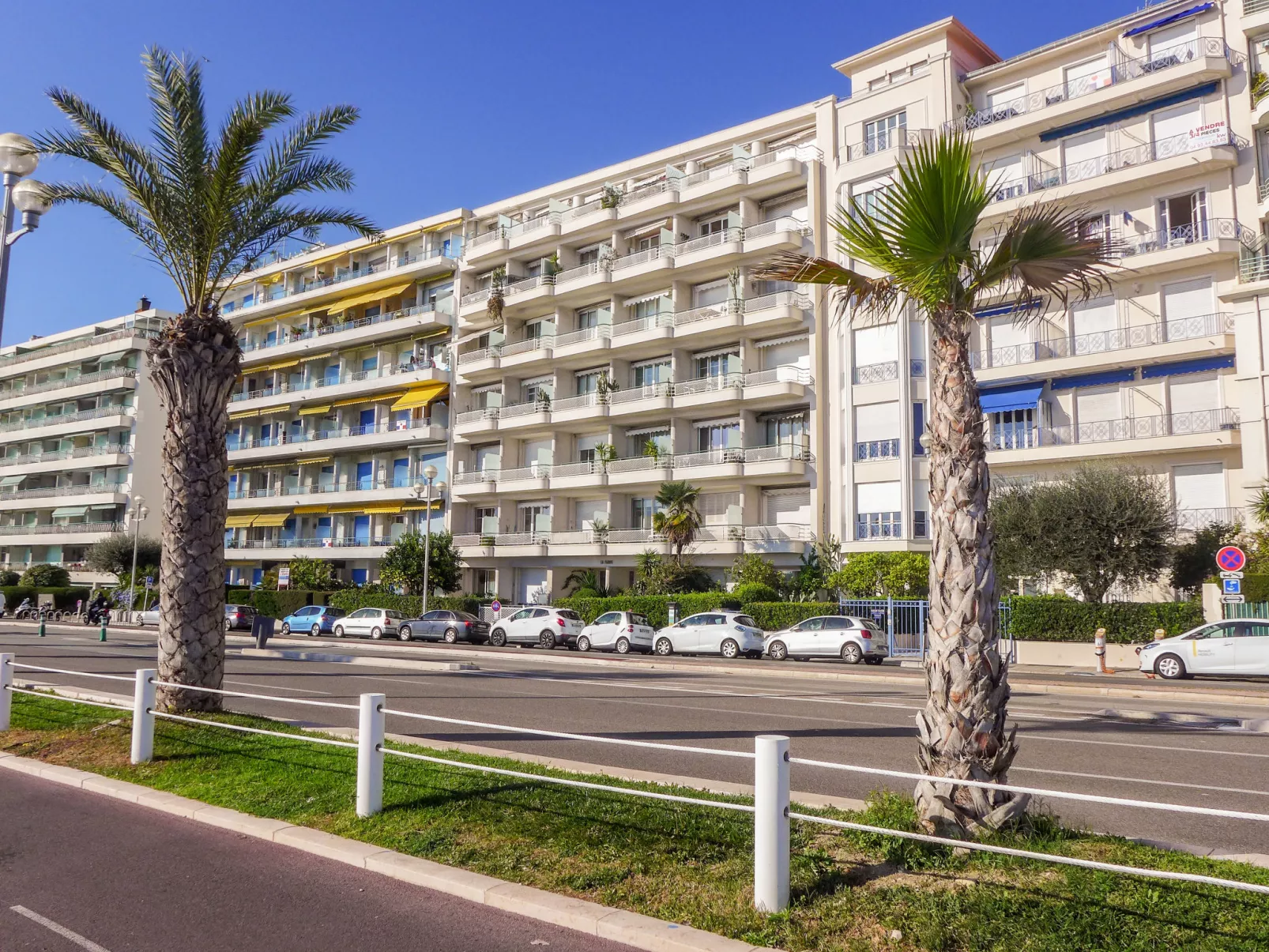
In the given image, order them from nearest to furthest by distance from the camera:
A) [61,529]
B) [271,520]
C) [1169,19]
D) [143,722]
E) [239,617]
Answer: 1. [143,722]
2. [1169,19]
3. [239,617]
4. [271,520]
5. [61,529]

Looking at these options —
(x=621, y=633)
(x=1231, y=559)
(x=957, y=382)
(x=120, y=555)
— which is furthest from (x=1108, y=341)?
(x=120, y=555)

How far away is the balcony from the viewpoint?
3075 cm

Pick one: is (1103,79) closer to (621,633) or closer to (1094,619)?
(1094,619)

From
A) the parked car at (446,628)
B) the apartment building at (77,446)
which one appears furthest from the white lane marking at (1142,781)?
the apartment building at (77,446)

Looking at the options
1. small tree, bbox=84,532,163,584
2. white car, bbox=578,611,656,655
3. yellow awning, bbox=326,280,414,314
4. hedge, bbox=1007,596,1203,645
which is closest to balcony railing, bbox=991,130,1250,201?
hedge, bbox=1007,596,1203,645

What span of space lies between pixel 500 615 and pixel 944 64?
29590mm

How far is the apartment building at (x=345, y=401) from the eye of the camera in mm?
51969

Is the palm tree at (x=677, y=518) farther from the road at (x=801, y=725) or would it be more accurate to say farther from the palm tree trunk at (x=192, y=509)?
the palm tree trunk at (x=192, y=509)

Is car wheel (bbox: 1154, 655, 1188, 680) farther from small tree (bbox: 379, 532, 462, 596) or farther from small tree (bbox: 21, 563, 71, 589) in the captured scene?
small tree (bbox: 21, 563, 71, 589)

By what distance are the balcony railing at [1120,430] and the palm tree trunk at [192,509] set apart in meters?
27.6

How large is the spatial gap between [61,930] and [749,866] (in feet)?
12.4

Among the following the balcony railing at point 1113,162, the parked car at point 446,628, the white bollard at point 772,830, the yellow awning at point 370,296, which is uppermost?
the yellow awning at point 370,296

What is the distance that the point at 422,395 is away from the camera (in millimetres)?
50844

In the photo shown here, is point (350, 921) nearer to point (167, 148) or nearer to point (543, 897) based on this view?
point (543, 897)
